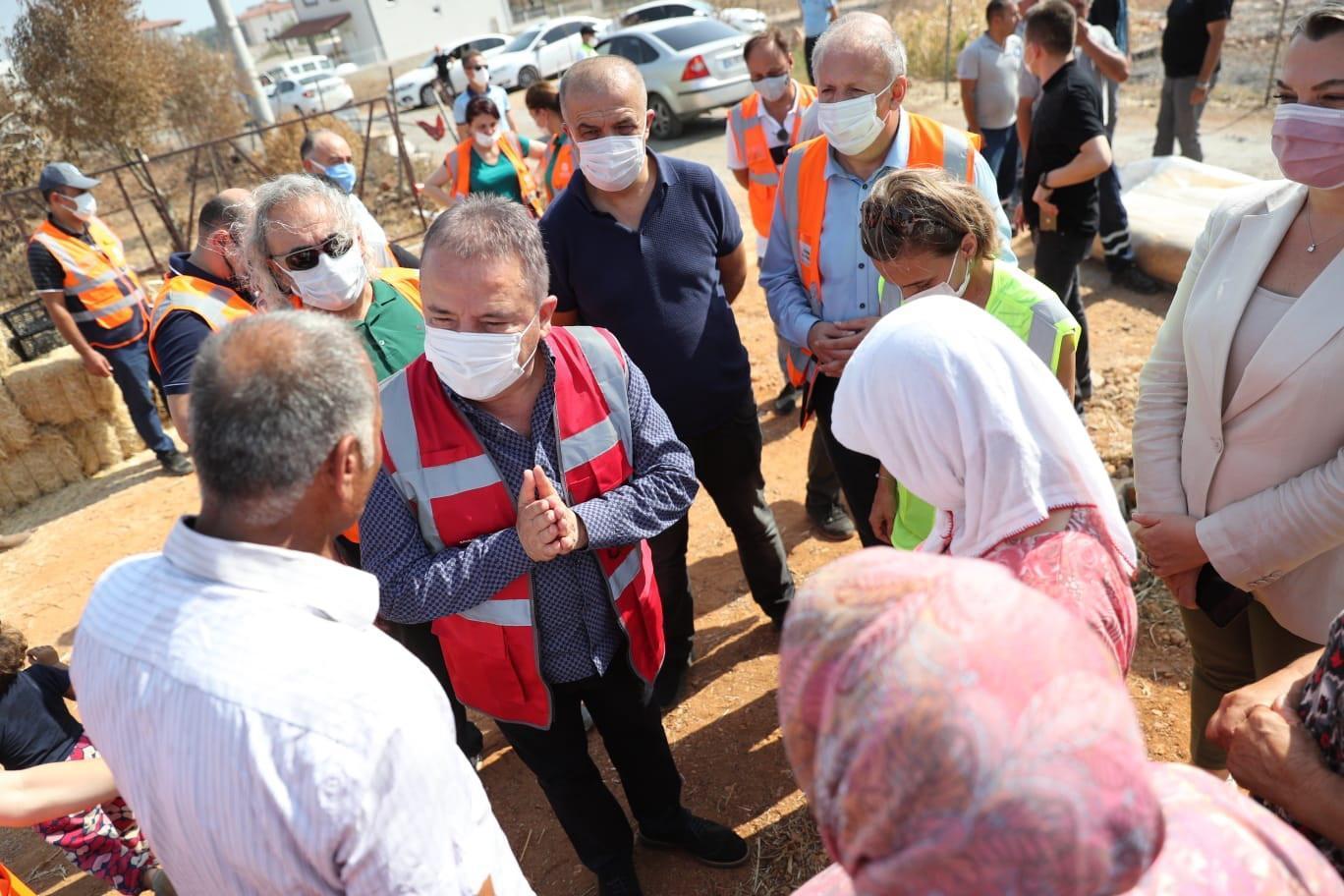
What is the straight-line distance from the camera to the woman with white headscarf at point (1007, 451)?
1639 millimetres

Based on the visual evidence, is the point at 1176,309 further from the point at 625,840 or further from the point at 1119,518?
the point at 625,840

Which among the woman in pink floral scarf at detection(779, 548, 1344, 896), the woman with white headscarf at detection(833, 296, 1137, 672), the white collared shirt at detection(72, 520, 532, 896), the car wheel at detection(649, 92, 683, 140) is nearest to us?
the woman in pink floral scarf at detection(779, 548, 1344, 896)

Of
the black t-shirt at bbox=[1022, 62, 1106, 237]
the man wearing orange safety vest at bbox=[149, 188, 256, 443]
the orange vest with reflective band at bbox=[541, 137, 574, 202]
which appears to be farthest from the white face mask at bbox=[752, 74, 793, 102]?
the man wearing orange safety vest at bbox=[149, 188, 256, 443]

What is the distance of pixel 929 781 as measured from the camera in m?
0.79

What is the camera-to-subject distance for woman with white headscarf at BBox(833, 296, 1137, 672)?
5.38ft

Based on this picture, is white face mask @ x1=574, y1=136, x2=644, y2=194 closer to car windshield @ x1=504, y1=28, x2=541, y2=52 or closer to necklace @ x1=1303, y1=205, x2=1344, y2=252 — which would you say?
necklace @ x1=1303, y1=205, x2=1344, y2=252

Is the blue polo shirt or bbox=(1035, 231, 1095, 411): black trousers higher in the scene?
the blue polo shirt

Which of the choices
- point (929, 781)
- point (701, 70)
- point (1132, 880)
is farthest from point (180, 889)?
point (701, 70)

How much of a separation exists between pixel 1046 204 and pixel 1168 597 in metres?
2.32

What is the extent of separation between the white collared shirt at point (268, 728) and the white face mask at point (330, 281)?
1581 millimetres

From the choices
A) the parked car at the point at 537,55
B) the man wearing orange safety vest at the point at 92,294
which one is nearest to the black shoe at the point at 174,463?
the man wearing orange safety vest at the point at 92,294

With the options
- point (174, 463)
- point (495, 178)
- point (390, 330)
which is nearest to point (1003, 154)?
point (495, 178)

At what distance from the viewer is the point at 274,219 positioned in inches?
112

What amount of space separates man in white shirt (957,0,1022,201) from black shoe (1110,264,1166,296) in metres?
1.41
